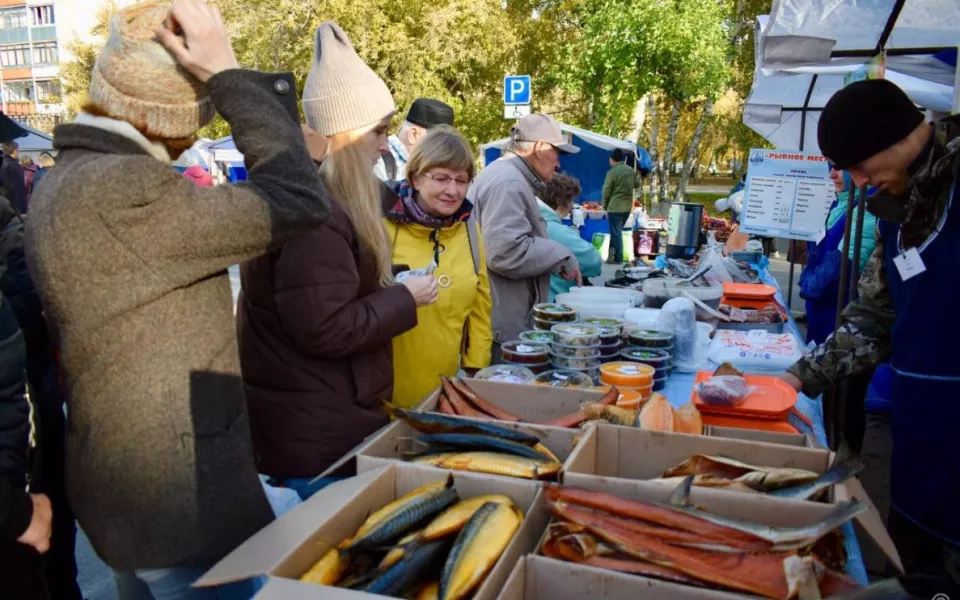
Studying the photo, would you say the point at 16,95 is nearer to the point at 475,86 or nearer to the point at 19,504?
the point at 475,86

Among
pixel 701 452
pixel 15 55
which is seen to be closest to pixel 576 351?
pixel 701 452

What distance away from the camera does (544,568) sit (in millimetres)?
1370

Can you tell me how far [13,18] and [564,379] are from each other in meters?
89.5

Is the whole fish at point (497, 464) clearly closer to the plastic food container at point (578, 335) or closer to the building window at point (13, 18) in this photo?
the plastic food container at point (578, 335)

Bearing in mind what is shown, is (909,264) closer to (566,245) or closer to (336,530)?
(336,530)

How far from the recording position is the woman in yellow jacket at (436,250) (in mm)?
2723

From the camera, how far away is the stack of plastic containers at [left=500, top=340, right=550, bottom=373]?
296cm

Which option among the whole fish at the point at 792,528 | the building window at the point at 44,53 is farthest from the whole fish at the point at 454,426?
the building window at the point at 44,53

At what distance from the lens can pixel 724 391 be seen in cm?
242

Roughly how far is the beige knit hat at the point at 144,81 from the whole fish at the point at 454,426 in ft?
3.23

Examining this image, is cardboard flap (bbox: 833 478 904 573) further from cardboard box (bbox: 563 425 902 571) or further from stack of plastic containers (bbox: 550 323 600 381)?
stack of plastic containers (bbox: 550 323 600 381)

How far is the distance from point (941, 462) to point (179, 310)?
7.43 feet

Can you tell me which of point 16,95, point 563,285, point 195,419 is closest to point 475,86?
point 563,285

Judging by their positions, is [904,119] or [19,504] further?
[904,119]
